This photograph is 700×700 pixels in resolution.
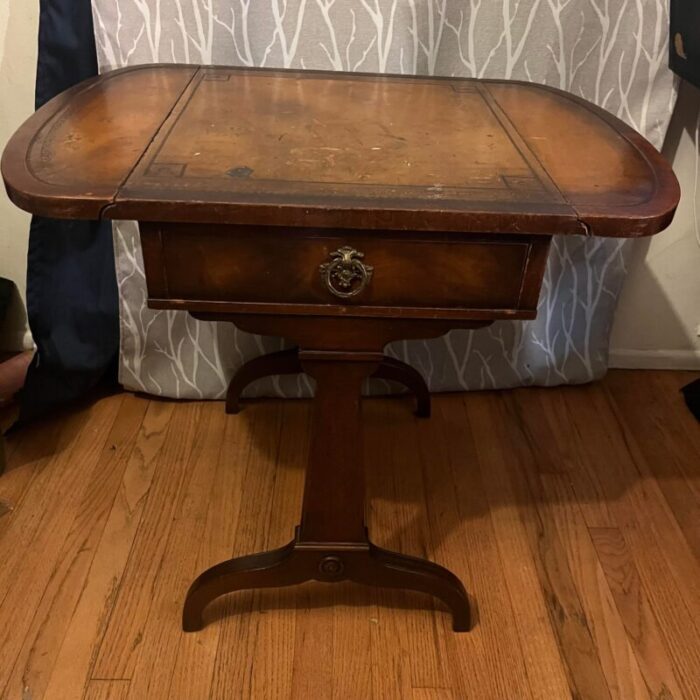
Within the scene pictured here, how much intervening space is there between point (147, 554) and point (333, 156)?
0.83 metres

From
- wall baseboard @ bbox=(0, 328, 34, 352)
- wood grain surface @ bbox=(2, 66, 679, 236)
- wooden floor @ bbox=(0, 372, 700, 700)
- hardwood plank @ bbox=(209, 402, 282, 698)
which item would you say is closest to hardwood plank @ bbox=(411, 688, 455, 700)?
wooden floor @ bbox=(0, 372, 700, 700)

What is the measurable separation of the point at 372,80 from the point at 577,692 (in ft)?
3.53

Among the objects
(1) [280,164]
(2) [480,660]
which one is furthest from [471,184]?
(2) [480,660]

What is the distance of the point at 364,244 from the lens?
881 millimetres

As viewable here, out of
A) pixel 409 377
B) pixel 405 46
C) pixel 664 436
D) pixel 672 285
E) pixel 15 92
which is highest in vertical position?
pixel 405 46

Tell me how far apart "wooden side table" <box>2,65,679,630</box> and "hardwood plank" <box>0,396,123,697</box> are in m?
0.48

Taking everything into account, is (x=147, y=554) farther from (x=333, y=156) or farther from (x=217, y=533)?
(x=333, y=156)

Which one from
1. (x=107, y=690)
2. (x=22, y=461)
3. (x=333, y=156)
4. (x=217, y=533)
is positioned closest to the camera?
(x=333, y=156)

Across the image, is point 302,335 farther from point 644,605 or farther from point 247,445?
point 644,605

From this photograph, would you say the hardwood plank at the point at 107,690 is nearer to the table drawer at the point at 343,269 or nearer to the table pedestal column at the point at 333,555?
the table pedestal column at the point at 333,555

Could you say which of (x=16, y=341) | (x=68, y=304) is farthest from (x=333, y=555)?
(x=16, y=341)

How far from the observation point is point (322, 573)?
1.22 metres

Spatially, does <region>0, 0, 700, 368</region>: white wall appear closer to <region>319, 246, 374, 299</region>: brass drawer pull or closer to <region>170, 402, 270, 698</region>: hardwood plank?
<region>170, 402, 270, 698</region>: hardwood plank

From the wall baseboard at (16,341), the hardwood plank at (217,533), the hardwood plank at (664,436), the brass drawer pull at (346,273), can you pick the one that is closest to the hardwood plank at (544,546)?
the hardwood plank at (664,436)
